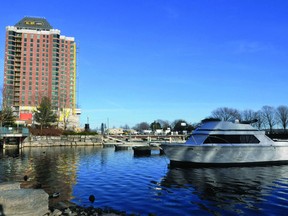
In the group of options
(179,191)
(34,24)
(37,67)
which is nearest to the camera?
(179,191)

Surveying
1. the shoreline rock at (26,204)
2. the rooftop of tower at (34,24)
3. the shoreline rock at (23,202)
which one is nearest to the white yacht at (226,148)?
the shoreline rock at (26,204)

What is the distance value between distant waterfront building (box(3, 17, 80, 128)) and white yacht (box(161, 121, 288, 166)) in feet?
337

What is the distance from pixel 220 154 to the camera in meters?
30.9

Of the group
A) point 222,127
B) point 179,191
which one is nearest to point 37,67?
point 222,127

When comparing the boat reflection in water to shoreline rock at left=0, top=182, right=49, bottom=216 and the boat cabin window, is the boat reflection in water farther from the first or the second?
shoreline rock at left=0, top=182, right=49, bottom=216

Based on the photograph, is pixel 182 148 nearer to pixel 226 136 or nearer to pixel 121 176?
pixel 226 136

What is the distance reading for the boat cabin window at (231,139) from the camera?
31406 mm

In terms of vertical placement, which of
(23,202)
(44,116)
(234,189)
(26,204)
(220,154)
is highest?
(44,116)

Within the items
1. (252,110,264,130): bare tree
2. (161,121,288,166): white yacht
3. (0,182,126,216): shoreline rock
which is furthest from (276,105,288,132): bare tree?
(0,182,126,216): shoreline rock

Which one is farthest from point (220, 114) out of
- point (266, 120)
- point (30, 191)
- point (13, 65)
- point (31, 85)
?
point (30, 191)

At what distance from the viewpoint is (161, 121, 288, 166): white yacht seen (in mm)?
30578

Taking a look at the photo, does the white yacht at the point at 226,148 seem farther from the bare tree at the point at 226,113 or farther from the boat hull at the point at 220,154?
the bare tree at the point at 226,113

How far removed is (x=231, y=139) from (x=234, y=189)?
1322 centimetres

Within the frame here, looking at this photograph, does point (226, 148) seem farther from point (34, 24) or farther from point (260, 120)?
point (34, 24)
